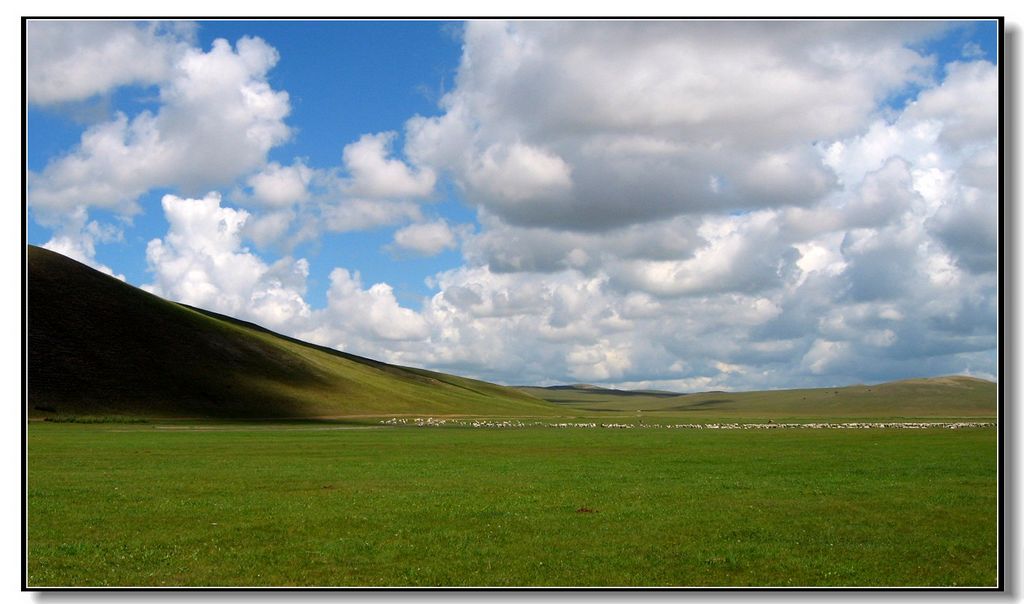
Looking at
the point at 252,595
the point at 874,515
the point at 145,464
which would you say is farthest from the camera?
the point at 145,464

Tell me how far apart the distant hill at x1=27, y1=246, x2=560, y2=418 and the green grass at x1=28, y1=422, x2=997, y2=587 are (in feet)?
384

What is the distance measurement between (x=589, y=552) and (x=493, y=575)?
3.18 meters

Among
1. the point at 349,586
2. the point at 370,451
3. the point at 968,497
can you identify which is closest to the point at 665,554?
the point at 349,586

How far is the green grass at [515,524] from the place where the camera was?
58.0 ft

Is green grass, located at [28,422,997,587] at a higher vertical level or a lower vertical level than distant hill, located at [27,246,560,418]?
lower

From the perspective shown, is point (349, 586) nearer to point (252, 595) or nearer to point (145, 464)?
point (252, 595)

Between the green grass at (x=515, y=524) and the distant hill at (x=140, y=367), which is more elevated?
A: the distant hill at (x=140, y=367)

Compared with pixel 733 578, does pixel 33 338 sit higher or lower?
higher

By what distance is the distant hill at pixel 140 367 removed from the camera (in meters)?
151

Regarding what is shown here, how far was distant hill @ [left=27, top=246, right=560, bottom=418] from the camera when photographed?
150750 millimetres

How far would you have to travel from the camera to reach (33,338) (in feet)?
517

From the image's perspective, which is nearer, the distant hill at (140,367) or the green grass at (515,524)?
the green grass at (515,524)

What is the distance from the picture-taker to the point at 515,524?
2377 cm

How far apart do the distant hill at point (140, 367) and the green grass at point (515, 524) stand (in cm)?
11715
